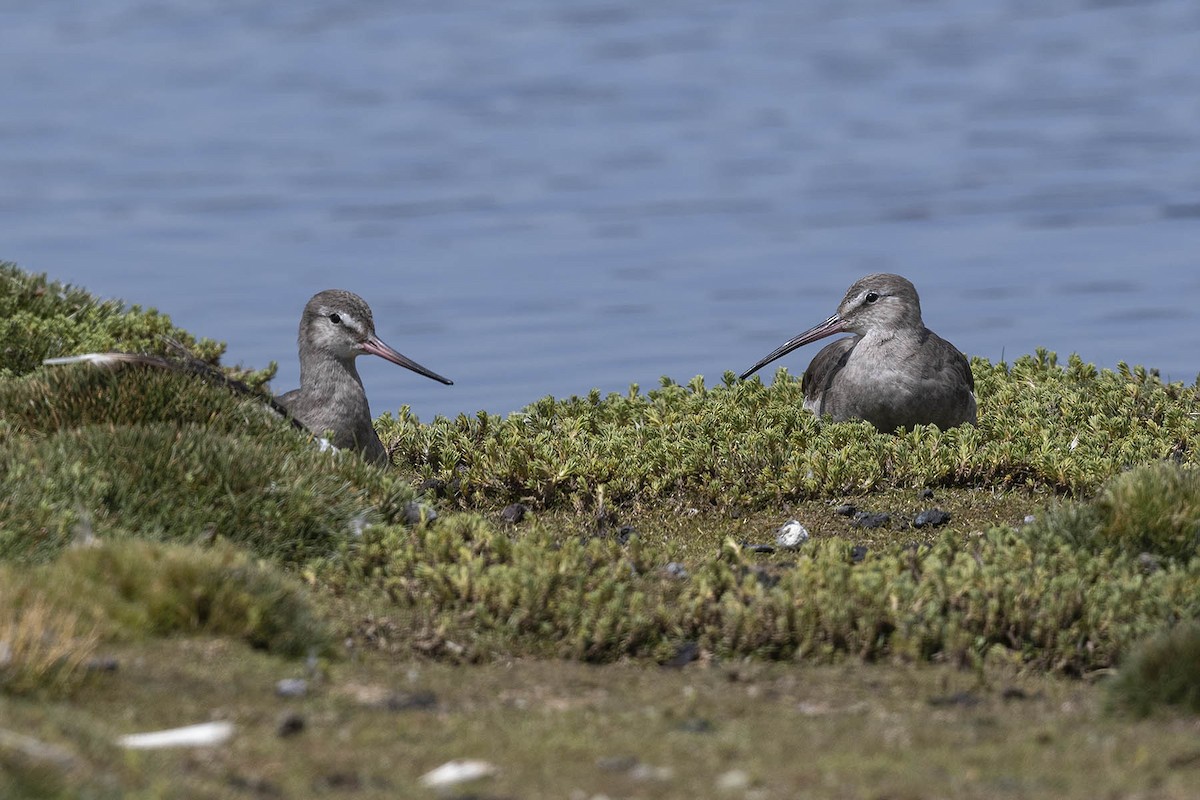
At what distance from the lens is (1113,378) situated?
Result: 15.4 m

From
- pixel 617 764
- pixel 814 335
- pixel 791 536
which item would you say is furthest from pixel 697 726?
pixel 814 335

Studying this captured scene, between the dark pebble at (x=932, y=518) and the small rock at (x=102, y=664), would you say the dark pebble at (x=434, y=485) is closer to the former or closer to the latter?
the dark pebble at (x=932, y=518)

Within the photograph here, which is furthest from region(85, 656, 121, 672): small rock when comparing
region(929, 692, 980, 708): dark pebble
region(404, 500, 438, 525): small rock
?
region(929, 692, 980, 708): dark pebble

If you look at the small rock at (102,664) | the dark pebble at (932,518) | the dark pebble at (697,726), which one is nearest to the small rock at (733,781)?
the dark pebble at (697,726)

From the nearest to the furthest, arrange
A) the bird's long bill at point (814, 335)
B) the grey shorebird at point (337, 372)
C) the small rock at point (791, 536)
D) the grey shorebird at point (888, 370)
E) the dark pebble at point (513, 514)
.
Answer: the small rock at point (791, 536), the dark pebble at point (513, 514), the grey shorebird at point (337, 372), the grey shorebird at point (888, 370), the bird's long bill at point (814, 335)

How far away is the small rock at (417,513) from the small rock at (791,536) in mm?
2202

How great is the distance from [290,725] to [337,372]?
6.99 m

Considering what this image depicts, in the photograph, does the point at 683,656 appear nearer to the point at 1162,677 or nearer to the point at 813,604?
the point at 813,604

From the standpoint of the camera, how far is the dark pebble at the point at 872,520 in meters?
11.2

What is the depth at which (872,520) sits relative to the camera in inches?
441

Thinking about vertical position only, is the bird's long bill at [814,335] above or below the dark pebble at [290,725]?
above

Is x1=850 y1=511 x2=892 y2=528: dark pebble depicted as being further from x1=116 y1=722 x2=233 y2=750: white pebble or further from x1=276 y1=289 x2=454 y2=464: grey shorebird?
x1=116 y1=722 x2=233 y2=750: white pebble

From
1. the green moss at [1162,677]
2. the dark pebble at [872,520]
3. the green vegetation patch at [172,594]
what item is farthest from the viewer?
the dark pebble at [872,520]

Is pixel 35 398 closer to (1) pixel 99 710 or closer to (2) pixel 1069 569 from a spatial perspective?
(1) pixel 99 710
